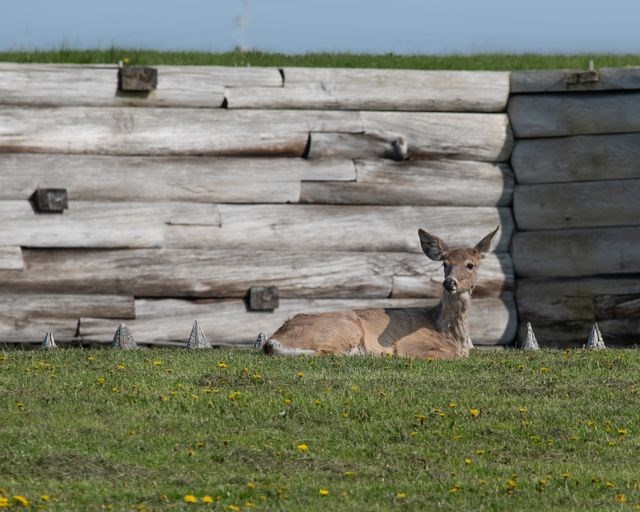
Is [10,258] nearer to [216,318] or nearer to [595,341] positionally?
[216,318]

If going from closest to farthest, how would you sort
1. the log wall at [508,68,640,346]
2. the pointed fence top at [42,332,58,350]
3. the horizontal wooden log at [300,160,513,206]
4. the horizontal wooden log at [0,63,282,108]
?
the pointed fence top at [42,332,58,350], the horizontal wooden log at [0,63,282,108], the horizontal wooden log at [300,160,513,206], the log wall at [508,68,640,346]

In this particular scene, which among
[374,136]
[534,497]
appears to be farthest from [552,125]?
[534,497]

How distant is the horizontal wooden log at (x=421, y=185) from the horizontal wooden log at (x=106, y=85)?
1614 mm

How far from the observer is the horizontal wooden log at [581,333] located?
18.7m

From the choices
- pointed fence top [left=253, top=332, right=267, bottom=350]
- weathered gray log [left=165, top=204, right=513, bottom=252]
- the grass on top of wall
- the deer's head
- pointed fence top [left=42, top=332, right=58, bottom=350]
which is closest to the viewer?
the deer's head

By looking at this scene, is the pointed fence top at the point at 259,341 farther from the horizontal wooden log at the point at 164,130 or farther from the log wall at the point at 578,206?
the log wall at the point at 578,206

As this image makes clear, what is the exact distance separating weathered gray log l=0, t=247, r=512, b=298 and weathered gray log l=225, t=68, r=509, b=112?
1987 mm

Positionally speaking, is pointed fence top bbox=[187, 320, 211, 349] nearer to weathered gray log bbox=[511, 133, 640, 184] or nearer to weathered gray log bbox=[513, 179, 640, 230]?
weathered gray log bbox=[513, 179, 640, 230]

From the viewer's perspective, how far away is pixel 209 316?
17812 mm

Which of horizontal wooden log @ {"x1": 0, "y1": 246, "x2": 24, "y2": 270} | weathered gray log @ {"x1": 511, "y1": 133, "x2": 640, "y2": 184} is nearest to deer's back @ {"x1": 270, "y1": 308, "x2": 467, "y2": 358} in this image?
horizontal wooden log @ {"x1": 0, "y1": 246, "x2": 24, "y2": 270}

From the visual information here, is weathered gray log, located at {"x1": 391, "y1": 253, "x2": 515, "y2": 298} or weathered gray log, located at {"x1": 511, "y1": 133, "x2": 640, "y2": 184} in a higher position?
weathered gray log, located at {"x1": 511, "y1": 133, "x2": 640, "y2": 184}

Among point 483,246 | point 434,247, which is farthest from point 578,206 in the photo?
point 434,247

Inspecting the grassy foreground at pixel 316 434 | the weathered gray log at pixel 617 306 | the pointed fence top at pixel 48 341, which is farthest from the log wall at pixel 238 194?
the grassy foreground at pixel 316 434

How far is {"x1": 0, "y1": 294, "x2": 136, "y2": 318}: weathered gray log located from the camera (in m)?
17.1
